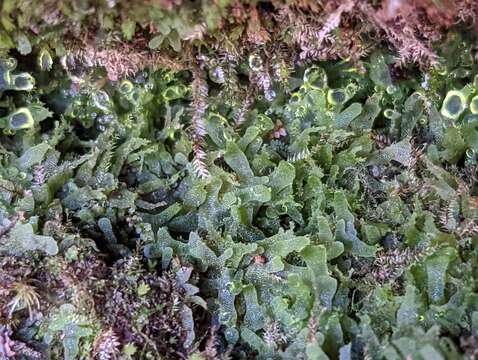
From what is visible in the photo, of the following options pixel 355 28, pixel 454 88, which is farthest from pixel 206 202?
pixel 454 88

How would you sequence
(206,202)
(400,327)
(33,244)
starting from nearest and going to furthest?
(400,327) < (33,244) < (206,202)

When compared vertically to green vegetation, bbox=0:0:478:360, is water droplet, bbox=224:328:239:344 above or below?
below

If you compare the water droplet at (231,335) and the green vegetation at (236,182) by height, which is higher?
the green vegetation at (236,182)

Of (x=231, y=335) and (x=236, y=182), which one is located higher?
(x=236, y=182)

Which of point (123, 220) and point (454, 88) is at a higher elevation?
point (454, 88)

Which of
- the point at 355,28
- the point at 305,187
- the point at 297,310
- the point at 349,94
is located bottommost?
the point at 297,310

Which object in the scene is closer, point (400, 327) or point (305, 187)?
point (400, 327)

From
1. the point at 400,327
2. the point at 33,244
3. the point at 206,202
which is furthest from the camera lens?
the point at 206,202

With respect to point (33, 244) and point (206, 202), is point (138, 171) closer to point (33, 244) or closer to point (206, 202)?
point (206, 202)
